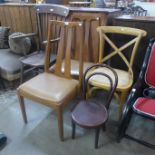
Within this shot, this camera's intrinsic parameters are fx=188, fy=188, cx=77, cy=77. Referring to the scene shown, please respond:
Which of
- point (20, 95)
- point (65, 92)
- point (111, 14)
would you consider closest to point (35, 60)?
point (20, 95)

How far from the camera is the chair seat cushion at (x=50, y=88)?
160 cm

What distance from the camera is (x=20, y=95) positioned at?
178 cm

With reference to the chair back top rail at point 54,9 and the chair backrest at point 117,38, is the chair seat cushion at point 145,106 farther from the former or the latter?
the chair back top rail at point 54,9

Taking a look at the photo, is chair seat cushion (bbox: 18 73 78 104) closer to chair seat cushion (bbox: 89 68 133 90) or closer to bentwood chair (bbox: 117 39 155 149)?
chair seat cushion (bbox: 89 68 133 90)

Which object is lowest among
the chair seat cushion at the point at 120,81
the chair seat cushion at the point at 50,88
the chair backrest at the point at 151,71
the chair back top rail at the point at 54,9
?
the chair seat cushion at the point at 50,88

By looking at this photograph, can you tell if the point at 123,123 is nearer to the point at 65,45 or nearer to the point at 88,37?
the point at 65,45

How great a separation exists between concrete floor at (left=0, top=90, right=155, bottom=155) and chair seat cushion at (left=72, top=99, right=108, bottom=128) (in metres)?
0.33

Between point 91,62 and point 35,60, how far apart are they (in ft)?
2.20

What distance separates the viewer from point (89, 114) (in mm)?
1550

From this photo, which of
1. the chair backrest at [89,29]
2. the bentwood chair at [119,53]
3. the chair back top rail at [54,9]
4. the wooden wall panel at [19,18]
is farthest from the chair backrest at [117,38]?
the wooden wall panel at [19,18]

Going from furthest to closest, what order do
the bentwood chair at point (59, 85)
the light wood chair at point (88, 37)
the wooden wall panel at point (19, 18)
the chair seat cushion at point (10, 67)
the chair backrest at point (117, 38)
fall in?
the wooden wall panel at point (19, 18) < the chair seat cushion at point (10, 67) < the light wood chair at point (88, 37) < the chair backrest at point (117, 38) < the bentwood chair at point (59, 85)

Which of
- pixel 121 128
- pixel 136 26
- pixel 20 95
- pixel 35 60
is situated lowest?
pixel 121 128

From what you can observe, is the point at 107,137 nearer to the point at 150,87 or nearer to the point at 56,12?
the point at 150,87

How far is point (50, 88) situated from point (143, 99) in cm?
82
